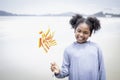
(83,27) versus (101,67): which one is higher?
(83,27)

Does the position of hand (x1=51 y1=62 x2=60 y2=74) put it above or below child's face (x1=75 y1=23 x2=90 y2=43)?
below

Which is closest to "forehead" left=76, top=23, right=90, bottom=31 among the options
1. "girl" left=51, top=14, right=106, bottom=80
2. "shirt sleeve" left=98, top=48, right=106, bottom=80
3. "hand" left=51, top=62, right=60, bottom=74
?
"girl" left=51, top=14, right=106, bottom=80

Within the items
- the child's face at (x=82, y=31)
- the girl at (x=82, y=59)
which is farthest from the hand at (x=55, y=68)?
the child's face at (x=82, y=31)

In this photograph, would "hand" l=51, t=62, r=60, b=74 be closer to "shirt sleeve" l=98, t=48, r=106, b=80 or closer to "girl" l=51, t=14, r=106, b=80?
"girl" l=51, t=14, r=106, b=80

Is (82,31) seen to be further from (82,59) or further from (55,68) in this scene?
(55,68)

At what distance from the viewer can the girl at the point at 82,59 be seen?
1390 mm

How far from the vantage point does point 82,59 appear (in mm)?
1390

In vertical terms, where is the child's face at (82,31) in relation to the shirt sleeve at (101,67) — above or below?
above

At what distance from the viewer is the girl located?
1390 millimetres

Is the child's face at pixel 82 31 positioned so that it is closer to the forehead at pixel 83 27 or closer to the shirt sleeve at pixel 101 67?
the forehead at pixel 83 27

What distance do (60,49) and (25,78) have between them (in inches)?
14.1

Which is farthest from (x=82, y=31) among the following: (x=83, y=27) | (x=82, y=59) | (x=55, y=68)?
(x=55, y=68)

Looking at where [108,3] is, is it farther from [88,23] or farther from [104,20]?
[88,23]

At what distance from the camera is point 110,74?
2029 millimetres
